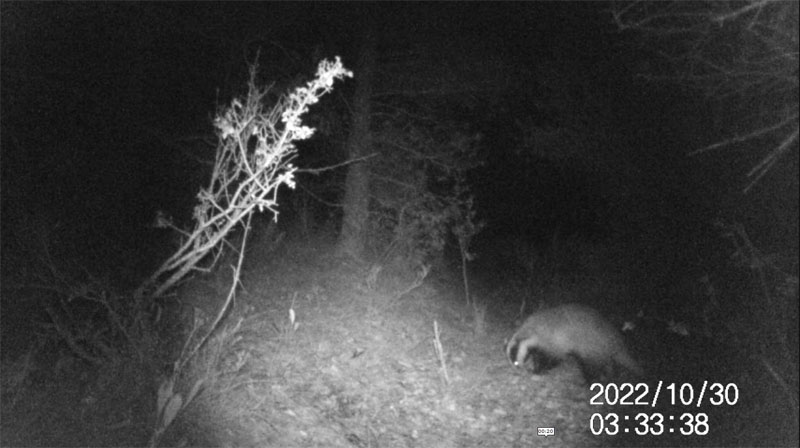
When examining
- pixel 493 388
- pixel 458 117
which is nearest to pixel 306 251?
pixel 458 117

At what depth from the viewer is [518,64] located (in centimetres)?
1151

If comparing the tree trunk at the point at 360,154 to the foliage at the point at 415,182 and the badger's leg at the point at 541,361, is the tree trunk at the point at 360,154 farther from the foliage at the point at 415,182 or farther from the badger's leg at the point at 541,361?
the badger's leg at the point at 541,361

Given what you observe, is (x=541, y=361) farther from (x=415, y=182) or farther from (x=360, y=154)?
Result: (x=360, y=154)

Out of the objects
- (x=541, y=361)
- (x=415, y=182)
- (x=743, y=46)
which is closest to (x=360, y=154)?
(x=415, y=182)

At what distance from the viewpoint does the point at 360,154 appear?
1129 cm

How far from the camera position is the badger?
9000 millimetres

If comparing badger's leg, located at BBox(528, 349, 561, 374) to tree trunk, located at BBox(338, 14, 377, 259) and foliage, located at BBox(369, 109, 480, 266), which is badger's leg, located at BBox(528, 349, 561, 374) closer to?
foliage, located at BBox(369, 109, 480, 266)

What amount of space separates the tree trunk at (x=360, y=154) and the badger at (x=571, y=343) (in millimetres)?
3215

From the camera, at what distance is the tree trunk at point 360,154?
11359mm

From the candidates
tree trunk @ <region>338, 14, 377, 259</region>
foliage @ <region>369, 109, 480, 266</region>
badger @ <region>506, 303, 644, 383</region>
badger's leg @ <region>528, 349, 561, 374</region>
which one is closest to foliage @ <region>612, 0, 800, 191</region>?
badger @ <region>506, 303, 644, 383</region>

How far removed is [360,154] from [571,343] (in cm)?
413

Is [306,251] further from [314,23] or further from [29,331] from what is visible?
[29,331]

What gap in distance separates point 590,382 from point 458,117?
16.6 feet

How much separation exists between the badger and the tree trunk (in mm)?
3215
